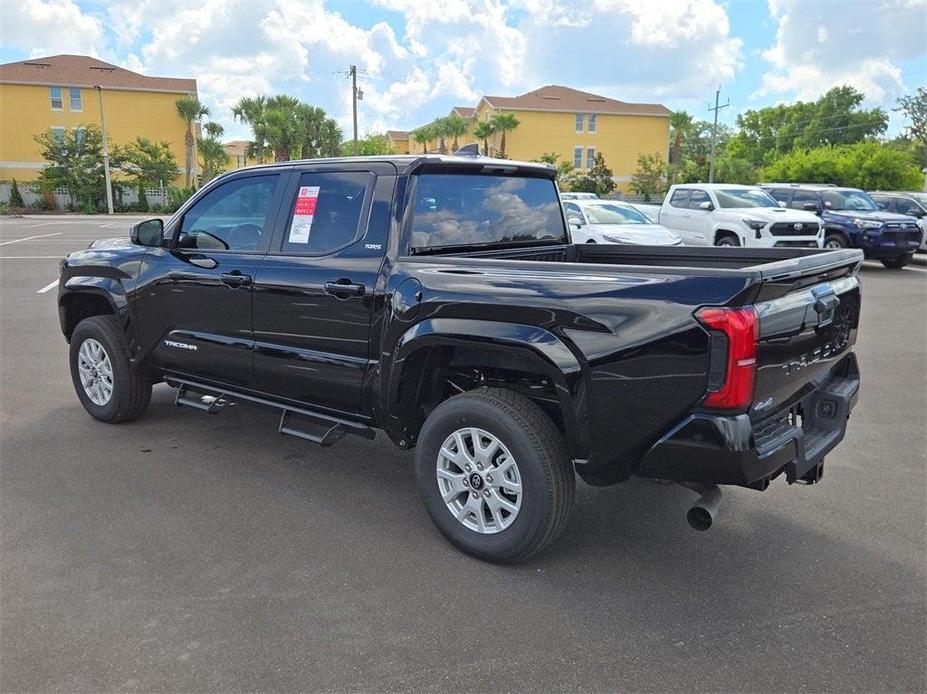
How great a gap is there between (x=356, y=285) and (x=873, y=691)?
2.73 meters

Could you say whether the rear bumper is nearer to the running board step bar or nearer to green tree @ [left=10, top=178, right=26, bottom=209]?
the running board step bar

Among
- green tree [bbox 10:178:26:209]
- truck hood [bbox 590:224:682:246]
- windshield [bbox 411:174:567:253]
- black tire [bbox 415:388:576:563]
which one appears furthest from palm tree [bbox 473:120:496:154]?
black tire [bbox 415:388:576:563]

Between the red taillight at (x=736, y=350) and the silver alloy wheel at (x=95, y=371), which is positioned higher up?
the red taillight at (x=736, y=350)

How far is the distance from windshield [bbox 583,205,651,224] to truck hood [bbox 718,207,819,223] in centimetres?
179

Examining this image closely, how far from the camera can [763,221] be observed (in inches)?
Result: 554

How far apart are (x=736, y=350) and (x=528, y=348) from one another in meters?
0.84

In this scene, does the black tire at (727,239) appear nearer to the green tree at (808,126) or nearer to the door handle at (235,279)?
the door handle at (235,279)

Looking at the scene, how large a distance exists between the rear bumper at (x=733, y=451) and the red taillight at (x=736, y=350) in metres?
0.07

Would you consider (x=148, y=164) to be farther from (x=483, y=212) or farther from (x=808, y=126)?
(x=808, y=126)

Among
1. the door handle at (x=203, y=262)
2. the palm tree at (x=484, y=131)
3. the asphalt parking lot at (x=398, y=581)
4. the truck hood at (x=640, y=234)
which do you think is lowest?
the asphalt parking lot at (x=398, y=581)

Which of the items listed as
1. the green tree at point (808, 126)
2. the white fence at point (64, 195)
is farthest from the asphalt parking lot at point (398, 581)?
the green tree at point (808, 126)

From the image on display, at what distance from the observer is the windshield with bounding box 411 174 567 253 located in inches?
151

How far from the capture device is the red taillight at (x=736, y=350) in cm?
263

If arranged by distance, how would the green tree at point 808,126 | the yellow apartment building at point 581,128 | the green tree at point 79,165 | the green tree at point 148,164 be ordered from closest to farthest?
the green tree at point 79,165
the green tree at point 148,164
the yellow apartment building at point 581,128
the green tree at point 808,126
